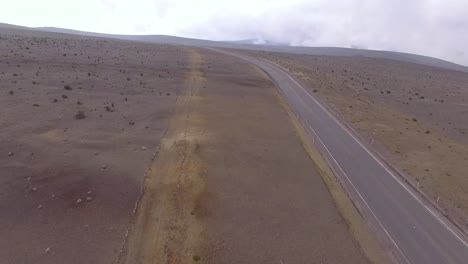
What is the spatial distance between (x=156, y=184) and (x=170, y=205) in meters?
2.75

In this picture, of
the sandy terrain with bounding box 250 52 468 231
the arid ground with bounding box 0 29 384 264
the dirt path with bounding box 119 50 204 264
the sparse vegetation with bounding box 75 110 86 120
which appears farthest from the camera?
the sparse vegetation with bounding box 75 110 86 120

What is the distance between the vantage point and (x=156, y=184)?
25859mm

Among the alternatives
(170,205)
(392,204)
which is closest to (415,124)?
(392,204)

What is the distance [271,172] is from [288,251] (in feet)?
30.9

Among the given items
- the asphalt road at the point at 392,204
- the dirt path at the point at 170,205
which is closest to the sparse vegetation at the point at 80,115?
the dirt path at the point at 170,205

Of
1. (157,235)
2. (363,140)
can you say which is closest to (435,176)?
(363,140)

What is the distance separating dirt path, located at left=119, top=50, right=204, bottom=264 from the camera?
19688 millimetres

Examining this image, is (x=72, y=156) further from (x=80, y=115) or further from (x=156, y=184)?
(x=80, y=115)

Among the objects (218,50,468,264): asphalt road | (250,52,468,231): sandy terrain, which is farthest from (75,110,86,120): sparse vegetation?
(250,52,468,231): sandy terrain

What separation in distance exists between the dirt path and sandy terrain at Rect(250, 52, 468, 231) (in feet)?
49.5

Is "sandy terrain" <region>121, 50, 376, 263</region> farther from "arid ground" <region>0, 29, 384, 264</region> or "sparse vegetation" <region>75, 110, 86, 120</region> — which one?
"sparse vegetation" <region>75, 110, 86, 120</region>

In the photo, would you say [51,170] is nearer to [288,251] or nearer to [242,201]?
[242,201]

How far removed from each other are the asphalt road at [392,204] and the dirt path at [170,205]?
1006 cm

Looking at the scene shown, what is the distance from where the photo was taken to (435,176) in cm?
3148
